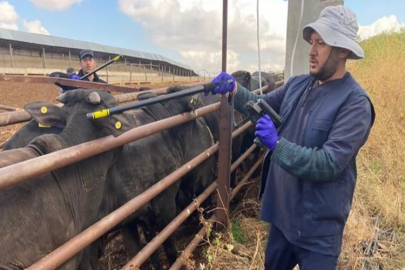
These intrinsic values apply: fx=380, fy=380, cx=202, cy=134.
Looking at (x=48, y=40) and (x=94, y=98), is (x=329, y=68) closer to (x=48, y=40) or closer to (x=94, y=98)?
(x=94, y=98)

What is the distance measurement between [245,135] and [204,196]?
103 inches

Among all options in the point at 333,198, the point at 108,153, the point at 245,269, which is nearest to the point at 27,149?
the point at 108,153

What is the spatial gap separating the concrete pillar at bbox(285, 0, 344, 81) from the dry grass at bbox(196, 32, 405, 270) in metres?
1.75

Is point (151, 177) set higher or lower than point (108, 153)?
lower

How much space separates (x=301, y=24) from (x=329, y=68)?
220cm

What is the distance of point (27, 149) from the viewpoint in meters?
1.99

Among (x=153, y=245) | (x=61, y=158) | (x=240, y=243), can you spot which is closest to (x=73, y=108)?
(x=61, y=158)

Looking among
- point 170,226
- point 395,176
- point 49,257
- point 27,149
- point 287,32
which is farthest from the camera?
point 395,176

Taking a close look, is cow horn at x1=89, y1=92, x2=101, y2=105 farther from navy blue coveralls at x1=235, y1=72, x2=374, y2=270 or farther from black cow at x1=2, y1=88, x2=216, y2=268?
navy blue coveralls at x1=235, y1=72, x2=374, y2=270

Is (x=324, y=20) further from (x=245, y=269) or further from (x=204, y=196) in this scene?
(x=245, y=269)

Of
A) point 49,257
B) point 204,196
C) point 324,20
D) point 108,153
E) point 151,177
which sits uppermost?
point 324,20

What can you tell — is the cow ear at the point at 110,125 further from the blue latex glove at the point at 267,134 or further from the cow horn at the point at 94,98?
the blue latex glove at the point at 267,134

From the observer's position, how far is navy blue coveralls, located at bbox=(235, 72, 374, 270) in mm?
2107

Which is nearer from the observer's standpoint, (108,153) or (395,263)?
(108,153)
